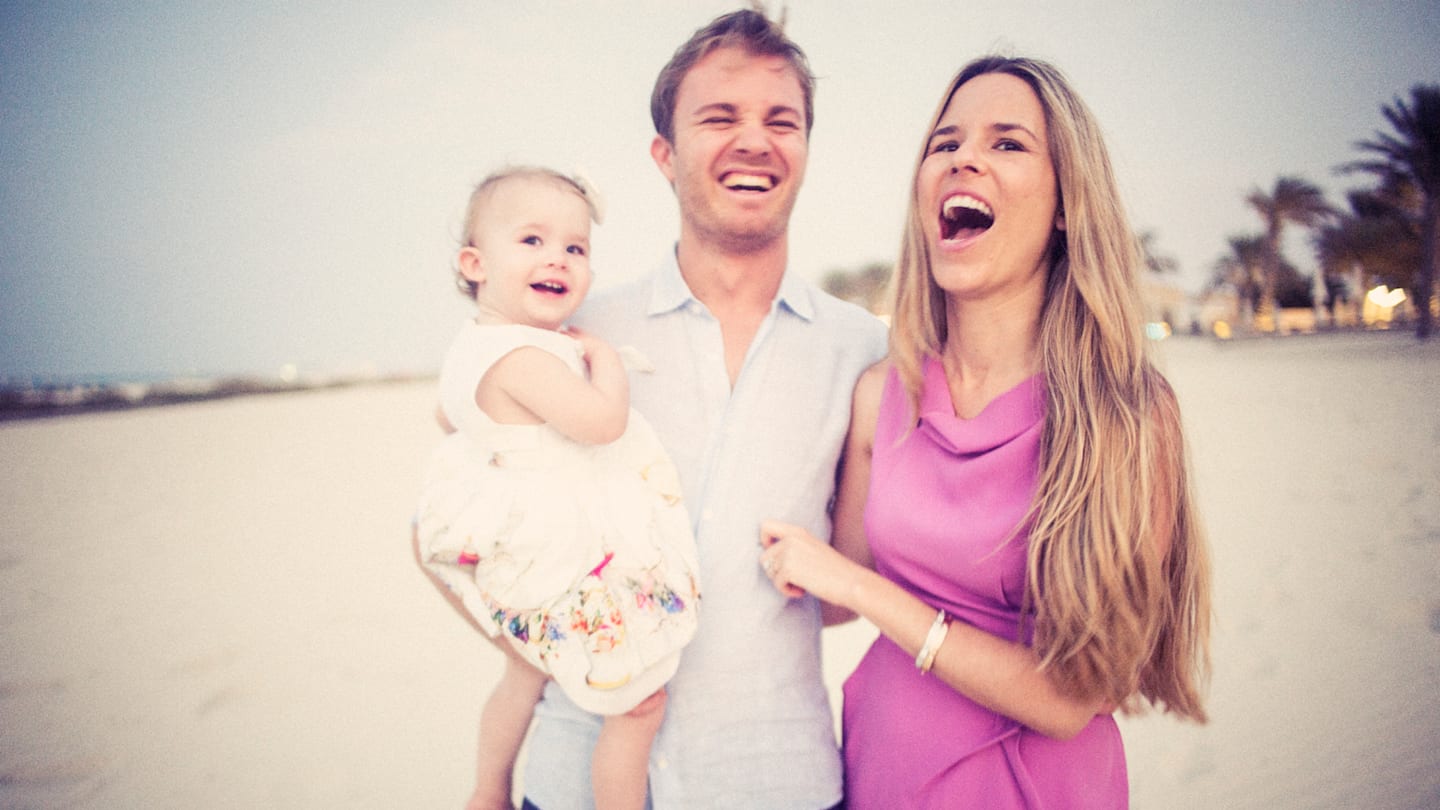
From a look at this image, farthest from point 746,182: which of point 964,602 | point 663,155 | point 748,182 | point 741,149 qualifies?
point 964,602

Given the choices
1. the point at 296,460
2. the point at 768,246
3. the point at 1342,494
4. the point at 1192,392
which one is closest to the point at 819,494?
the point at 768,246

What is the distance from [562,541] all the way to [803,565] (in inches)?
28.4

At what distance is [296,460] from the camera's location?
12.1 metres

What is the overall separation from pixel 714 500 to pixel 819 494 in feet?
1.30

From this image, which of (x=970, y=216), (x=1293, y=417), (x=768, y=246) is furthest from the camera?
(x=1293, y=417)

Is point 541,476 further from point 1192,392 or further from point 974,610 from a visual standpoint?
point 1192,392

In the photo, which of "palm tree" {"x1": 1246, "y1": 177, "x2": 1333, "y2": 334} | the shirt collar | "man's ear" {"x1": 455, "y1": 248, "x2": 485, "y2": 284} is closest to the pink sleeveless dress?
the shirt collar

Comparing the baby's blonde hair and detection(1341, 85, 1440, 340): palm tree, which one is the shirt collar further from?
detection(1341, 85, 1440, 340): palm tree

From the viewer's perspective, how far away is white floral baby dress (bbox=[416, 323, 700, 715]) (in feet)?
5.90

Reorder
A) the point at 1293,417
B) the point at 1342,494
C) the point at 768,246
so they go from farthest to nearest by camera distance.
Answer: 1. the point at 1293,417
2. the point at 1342,494
3. the point at 768,246

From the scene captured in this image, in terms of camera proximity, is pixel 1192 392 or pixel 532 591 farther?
pixel 1192 392

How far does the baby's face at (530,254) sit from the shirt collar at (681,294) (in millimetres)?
280

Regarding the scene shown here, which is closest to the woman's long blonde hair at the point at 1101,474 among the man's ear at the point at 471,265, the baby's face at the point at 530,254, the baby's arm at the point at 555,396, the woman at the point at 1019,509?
the woman at the point at 1019,509

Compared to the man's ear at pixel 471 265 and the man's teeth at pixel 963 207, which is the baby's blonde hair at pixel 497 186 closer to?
the man's ear at pixel 471 265
